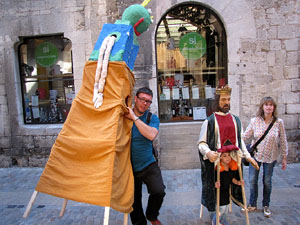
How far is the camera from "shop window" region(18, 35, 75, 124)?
21.6ft

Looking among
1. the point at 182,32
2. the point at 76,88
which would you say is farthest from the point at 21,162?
the point at 182,32

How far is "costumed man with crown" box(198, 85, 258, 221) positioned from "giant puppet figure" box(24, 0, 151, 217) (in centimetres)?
96

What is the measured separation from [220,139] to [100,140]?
56.0 inches

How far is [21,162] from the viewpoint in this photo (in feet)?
20.8

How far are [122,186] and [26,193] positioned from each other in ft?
9.93

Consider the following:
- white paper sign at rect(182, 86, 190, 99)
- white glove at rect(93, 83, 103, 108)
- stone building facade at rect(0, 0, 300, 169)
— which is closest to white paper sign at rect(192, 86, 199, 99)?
white paper sign at rect(182, 86, 190, 99)

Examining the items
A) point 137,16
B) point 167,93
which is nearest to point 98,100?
point 137,16

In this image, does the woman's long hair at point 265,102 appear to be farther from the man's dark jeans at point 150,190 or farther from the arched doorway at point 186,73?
the arched doorway at point 186,73

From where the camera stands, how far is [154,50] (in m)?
5.76

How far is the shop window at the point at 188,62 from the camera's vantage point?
6047 mm

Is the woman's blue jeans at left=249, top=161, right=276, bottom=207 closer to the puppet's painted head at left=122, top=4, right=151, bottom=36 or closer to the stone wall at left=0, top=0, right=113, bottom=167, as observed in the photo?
the puppet's painted head at left=122, top=4, right=151, bottom=36

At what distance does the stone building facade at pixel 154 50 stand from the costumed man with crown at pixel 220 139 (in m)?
2.73

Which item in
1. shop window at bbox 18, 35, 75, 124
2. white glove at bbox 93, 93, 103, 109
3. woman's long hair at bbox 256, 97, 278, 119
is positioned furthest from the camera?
shop window at bbox 18, 35, 75, 124

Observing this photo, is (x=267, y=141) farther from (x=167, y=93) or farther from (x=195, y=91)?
(x=167, y=93)
